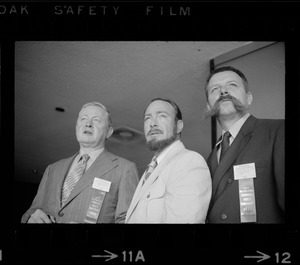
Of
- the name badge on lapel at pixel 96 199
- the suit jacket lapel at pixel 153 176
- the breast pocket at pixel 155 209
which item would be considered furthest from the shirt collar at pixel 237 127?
the name badge on lapel at pixel 96 199

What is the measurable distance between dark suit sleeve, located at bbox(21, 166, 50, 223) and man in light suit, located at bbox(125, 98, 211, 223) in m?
0.54

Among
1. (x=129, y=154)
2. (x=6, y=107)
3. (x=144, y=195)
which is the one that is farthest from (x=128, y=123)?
(x=6, y=107)

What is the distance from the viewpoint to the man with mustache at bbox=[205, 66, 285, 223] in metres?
4.14

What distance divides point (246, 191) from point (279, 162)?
0.86ft

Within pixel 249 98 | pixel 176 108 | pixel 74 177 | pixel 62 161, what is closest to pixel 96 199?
pixel 74 177

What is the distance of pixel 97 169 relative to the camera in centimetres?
433

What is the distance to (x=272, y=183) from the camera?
164 inches

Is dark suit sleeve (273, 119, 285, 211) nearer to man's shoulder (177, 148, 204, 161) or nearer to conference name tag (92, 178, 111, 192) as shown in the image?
man's shoulder (177, 148, 204, 161)

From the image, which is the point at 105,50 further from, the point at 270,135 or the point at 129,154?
the point at 270,135

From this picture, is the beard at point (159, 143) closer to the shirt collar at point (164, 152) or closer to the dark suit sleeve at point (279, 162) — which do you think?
the shirt collar at point (164, 152)

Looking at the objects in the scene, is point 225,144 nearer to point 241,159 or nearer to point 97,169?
point 241,159

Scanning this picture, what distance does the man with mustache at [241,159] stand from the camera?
4.14m

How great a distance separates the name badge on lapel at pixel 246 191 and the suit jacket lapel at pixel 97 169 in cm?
76
